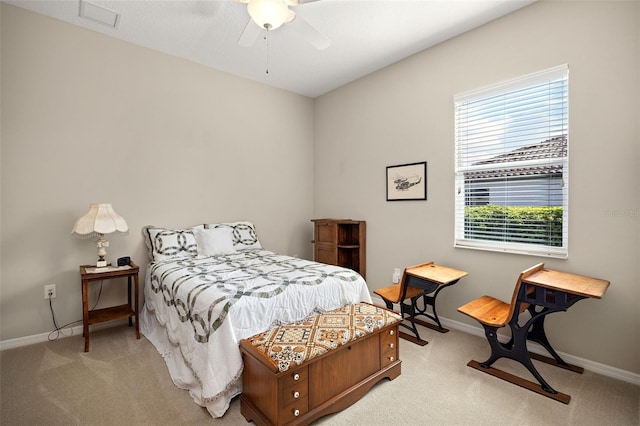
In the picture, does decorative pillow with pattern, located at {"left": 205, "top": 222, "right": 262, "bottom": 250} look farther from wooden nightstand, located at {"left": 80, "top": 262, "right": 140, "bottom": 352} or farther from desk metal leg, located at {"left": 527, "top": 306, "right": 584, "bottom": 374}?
desk metal leg, located at {"left": 527, "top": 306, "right": 584, "bottom": 374}

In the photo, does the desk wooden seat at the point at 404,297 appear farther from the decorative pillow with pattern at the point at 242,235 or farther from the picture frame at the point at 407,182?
the decorative pillow with pattern at the point at 242,235

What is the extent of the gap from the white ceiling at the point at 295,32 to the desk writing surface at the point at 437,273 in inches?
91.2

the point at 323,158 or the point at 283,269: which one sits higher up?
the point at 323,158

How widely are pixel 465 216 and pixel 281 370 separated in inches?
95.8

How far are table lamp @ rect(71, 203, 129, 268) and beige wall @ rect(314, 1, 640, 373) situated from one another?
2.76 m

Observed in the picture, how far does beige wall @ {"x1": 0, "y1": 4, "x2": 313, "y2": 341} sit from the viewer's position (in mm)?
2750

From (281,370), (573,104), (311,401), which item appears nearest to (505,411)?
(311,401)

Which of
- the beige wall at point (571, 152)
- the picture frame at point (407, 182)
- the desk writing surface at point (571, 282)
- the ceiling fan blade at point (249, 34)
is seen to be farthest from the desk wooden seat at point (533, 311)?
the ceiling fan blade at point (249, 34)

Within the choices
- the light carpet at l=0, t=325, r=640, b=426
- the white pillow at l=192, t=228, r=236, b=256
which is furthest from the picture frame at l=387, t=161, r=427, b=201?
the white pillow at l=192, t=228, r=236, b=256

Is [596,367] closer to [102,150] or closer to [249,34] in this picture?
[249,34]

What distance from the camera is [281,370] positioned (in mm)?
1608

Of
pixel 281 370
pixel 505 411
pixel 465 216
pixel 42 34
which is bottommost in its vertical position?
pixel 505 411

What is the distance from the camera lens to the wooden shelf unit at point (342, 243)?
Answer: 407 centimetres

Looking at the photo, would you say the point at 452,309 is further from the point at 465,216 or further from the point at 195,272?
the point at 195,272
